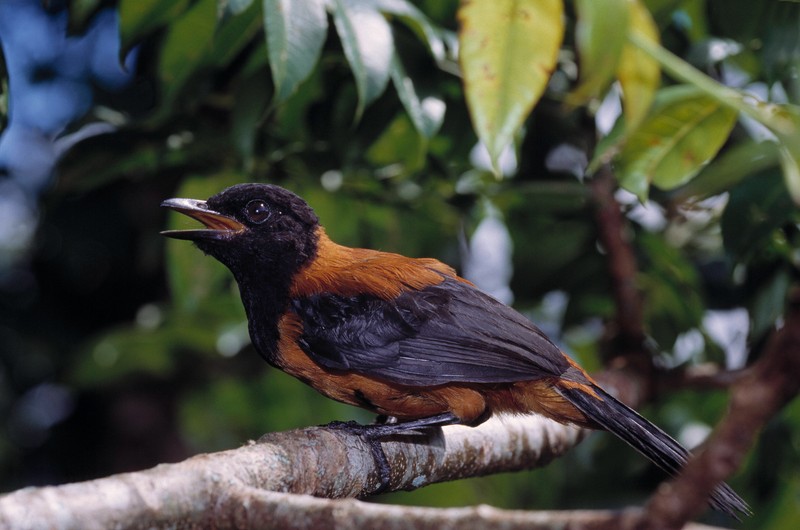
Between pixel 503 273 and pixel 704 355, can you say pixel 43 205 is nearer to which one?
pixel 503 273

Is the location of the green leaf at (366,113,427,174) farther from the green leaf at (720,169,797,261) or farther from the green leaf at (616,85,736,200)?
the green leaf at (720,169,797,261)

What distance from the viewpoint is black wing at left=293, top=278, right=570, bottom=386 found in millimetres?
2961

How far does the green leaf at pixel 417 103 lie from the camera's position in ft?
9.92

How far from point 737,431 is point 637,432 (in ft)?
5.59

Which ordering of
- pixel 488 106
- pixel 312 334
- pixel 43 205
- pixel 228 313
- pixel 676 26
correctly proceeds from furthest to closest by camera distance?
pixel 43 205
pixel 228 313
pixel 676 26
pixel 312 334
pixel 488 106

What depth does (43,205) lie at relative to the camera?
5.27m

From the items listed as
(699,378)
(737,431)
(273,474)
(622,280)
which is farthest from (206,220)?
(737,431)

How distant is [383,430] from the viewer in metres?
3.00

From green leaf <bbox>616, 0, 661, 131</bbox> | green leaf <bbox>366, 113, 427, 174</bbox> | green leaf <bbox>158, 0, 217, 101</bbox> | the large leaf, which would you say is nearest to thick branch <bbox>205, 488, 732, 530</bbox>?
the large leaf

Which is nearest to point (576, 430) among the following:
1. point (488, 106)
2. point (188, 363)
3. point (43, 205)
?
point (488, 106)

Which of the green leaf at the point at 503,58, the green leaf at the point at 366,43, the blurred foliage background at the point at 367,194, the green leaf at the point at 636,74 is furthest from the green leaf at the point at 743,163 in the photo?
the green leaf at the point at 366,43

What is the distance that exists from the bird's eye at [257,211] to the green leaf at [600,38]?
5.46 feet

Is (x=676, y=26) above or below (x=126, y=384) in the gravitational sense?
→ above

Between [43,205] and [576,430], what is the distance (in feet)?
11.2
